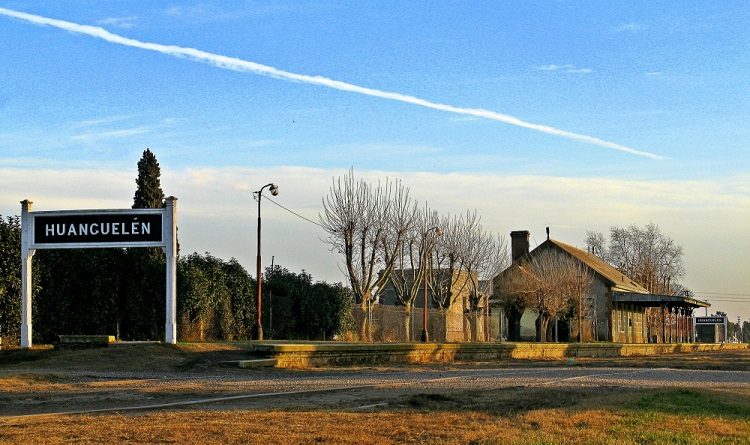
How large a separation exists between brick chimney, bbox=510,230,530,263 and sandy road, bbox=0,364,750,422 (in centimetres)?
5495

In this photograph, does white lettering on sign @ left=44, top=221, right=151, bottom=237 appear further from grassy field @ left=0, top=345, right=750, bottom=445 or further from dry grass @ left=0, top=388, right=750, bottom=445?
dry grass @ left=0, top=388, right=750, bottom=445

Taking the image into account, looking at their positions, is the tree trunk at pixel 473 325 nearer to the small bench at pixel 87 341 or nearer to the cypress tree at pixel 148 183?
the cypress tree at pixel 148 183

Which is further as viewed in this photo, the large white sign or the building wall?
the building wall

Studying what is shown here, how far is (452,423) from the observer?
12219 millimetres

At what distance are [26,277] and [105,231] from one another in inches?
98.8

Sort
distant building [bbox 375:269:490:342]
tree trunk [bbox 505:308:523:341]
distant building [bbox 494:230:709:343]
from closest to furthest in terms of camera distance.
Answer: distant building [bbox 375:269:490:342]
tree trunk [bbox 505:308:523:341]
distant building [bbox 494:230:709:343]

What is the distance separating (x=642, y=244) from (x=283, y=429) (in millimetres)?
106697

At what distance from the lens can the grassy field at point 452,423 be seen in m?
10.6

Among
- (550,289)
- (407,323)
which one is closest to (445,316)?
(407,323)

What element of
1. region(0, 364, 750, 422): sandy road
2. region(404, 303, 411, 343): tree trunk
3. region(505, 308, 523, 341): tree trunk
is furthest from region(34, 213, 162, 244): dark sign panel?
region(505, 308, 523, 341): tree trunk

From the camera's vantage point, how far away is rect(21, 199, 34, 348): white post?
27.2 m

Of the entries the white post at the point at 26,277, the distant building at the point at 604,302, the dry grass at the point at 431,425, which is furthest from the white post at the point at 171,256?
the distant building at the point at 604,302

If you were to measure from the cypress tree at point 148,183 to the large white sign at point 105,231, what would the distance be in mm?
18349

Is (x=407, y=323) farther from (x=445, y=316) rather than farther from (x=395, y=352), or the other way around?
(x=395, y=352)
